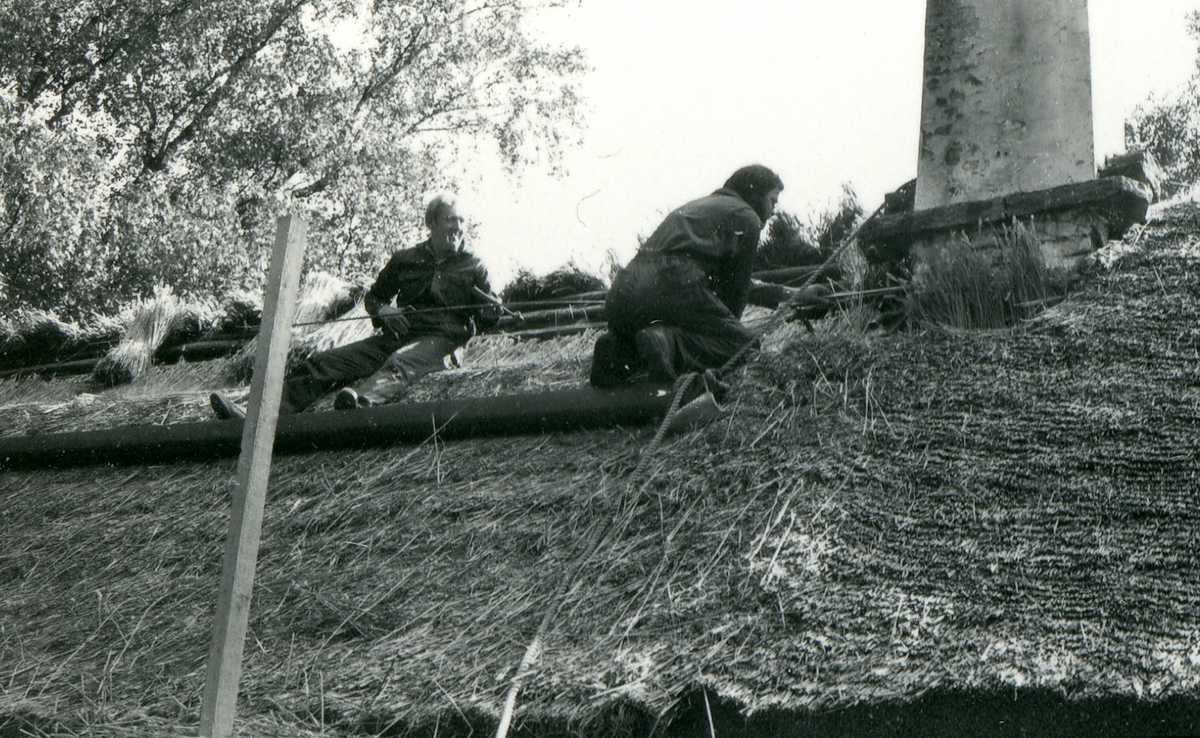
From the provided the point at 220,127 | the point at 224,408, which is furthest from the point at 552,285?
the point at 220,127

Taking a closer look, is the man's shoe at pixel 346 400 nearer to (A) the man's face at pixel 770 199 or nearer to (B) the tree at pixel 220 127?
(A) the man's face at pixel 770 199

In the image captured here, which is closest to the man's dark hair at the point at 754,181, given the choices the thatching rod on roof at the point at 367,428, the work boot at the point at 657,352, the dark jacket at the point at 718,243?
the dark jacket at the point at 718,243

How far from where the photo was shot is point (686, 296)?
457 centimetres

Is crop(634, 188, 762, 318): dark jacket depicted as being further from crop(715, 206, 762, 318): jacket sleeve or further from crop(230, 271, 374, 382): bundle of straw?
crop(230, 271, 374, 382): bundle of straw

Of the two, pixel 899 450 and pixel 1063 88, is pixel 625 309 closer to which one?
pixel 899 450

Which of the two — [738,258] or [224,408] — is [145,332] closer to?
[224,408]

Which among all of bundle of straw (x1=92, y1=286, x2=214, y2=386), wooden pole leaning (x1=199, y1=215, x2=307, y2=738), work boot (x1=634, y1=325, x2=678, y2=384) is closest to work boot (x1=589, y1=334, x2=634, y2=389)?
work boot (x1=634, y1=325, x2=678, y2=384)

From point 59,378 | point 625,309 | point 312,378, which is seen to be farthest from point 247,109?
point 625,309

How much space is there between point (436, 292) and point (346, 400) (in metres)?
0.85

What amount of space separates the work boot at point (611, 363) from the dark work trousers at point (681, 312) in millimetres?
33

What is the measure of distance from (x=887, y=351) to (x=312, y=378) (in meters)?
2.67

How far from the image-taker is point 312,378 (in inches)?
219

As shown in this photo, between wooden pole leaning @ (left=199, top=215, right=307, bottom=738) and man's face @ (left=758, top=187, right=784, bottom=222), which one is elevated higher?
man's face @ (left=758, top=187, right=784, bottom=222)

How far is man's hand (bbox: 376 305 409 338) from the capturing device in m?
5.73
